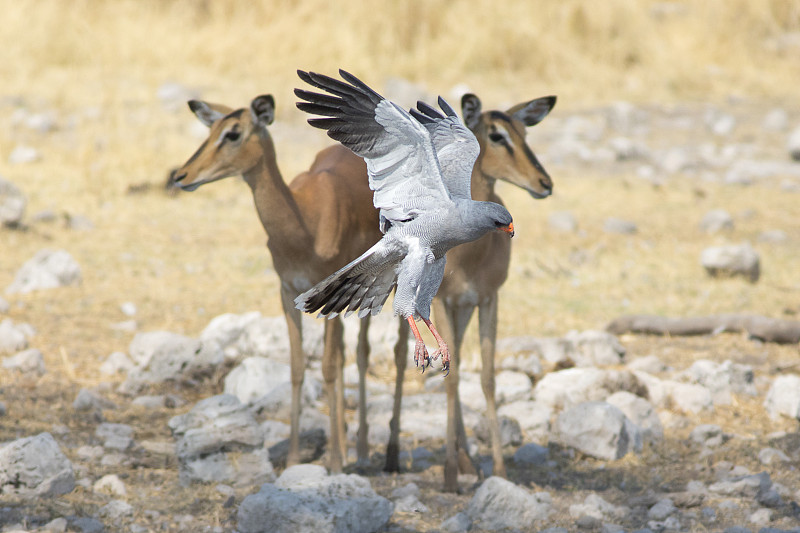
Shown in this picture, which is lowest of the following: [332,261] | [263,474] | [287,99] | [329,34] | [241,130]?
[263,474]

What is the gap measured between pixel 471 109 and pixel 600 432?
6.21 feet

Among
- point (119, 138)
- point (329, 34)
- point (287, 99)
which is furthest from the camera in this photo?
point (329, 34)

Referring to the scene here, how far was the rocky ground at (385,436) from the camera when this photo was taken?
15.5 ft

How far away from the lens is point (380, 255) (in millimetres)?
3957

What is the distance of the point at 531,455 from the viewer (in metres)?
5.75

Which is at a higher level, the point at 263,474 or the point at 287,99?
the point at 287,99

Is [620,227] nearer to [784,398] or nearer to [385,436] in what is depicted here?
[784,398]

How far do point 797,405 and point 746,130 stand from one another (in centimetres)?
931

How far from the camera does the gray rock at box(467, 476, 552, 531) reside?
15.5 feet

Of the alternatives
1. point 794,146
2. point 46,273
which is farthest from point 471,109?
point 794,146

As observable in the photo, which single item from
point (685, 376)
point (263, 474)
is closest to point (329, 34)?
point (685, 376)

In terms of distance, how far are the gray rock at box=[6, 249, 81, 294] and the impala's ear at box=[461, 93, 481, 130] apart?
14.7 ft

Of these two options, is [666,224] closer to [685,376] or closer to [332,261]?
[685,376]

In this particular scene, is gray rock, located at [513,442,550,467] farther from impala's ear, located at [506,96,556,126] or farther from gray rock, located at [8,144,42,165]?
gray rock, located at [8,144,42,165]
